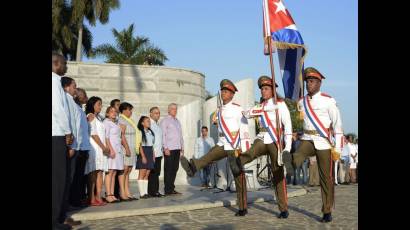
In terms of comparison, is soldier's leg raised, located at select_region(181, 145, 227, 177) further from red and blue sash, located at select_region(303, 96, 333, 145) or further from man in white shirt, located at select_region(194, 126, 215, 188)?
man in white shirt, located at select_region(194, 126, 215, 188)

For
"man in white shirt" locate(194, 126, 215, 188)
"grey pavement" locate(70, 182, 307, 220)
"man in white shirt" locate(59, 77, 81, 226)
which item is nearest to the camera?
"man in white shirt" locate(59, 77, 81, 226)

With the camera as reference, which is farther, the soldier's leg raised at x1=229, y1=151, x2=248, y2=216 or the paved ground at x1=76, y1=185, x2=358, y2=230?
the soldier's leg raised at x1=229, y1=151, x2=248, y2=216

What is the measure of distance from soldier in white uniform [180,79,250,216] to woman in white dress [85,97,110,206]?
1823 millimetres

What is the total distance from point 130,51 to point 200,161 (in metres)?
37.8

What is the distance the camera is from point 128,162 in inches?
409

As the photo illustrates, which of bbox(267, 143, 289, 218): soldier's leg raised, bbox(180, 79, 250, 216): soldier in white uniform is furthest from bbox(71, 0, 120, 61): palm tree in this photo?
bbox(267, 143, 289, 218): soldier's leg raised

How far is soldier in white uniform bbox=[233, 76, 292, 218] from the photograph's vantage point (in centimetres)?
789

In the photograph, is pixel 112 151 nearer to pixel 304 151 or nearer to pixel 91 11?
pixel 304 151

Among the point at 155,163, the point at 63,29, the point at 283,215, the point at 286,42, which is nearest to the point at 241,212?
the point at 283,215

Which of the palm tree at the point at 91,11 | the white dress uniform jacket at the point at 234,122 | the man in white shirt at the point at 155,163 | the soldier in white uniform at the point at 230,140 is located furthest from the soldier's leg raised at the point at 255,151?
the palm tree at the point at 91,11

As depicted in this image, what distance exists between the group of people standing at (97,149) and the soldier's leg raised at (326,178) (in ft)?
11.5

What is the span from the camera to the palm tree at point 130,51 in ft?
145
